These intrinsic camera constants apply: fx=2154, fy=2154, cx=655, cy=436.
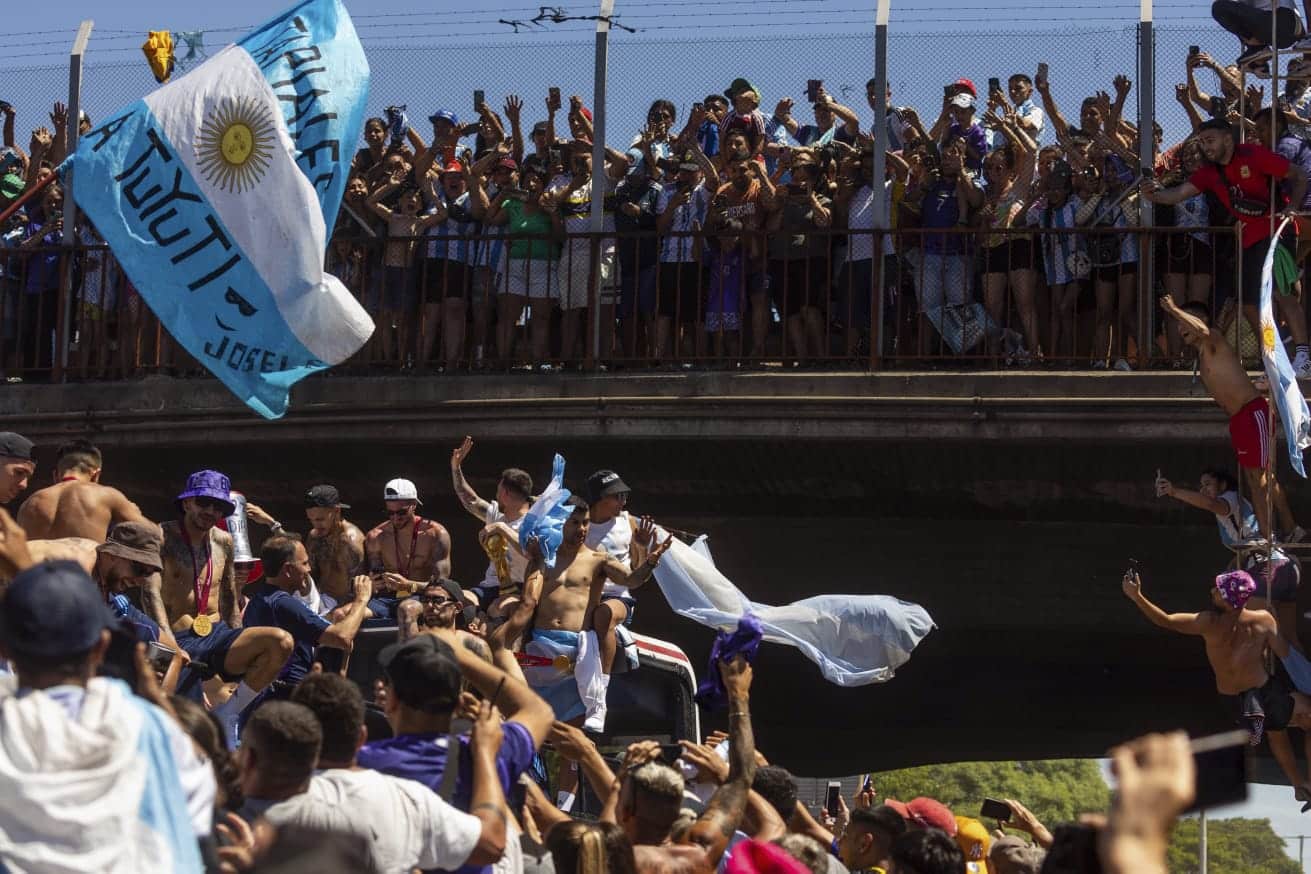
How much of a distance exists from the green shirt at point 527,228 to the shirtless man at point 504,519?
187cm

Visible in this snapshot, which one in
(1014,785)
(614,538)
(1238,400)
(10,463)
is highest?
(1238,400)

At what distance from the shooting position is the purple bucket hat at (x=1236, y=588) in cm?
1198

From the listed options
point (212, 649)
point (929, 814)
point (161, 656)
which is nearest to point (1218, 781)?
point (929, 814)

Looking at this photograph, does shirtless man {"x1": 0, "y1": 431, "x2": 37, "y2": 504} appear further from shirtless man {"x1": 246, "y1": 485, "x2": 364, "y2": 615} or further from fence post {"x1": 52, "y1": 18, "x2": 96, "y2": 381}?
fence post {"x1": 52, "y1": 18, "x2": 96, "y2": 381}

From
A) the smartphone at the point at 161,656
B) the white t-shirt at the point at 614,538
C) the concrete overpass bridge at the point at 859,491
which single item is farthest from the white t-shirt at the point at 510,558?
the smartphone at the point at 161,656

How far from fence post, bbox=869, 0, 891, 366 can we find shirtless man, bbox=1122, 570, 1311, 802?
2851 millimetres

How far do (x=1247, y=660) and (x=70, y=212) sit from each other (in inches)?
350

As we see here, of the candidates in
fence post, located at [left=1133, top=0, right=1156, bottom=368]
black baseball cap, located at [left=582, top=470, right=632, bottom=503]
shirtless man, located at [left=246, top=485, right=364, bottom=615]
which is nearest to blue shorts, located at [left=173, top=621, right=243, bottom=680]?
shirtless man, located at [left=246, top=485, right=364, bottom=615]

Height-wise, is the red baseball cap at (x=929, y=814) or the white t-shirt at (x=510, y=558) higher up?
the white t-shirt at (x=510, y=558)

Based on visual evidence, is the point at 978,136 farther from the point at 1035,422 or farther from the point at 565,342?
the point at 565,342

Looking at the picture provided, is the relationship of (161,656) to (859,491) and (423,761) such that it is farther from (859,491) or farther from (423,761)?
(859,491)

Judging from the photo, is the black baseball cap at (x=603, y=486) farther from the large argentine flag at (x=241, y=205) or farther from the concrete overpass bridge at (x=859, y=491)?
the large argentine flag at (x=241, y=205)

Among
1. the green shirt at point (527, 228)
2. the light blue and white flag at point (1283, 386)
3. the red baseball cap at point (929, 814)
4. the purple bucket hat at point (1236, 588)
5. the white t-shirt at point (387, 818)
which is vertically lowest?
the red baseball cap at point (929, 814)

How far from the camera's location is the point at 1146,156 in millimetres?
13938
